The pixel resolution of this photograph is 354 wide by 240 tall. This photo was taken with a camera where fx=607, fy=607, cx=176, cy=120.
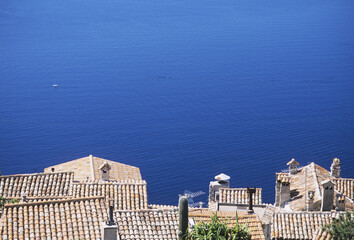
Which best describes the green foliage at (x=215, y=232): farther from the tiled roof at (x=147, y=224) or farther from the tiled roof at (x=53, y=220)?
the tiled roof at (x=53, y=220)

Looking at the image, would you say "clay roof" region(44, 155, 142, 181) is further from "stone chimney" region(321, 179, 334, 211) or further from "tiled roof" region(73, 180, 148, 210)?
"stone chimney" region(321, 179, 334, 211)

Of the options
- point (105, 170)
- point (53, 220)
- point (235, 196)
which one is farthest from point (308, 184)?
point (53, 220)

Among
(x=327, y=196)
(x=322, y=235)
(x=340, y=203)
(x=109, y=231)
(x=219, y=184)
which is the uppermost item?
(x=219, y=184)

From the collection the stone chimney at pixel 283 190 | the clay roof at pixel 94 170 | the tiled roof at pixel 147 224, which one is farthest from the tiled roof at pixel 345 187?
the tiled roof at pixel 147 224

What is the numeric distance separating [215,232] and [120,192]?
14092 millimetres

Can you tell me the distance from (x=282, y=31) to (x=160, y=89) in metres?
63.7

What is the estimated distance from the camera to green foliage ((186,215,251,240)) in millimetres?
20781

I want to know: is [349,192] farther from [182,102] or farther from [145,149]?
[182,102]

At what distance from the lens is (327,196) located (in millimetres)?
35594

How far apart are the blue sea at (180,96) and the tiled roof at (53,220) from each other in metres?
43.8

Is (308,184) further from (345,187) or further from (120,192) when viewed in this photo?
(120,192)

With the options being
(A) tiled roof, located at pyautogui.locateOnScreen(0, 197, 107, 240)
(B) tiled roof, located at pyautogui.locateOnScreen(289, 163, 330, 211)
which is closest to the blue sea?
(B) tiled roof, located at pyautogui.locateOnScreen(289, 163, 330, 211)

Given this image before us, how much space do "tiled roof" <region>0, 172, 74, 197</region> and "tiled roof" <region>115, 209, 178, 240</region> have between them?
1149 cm

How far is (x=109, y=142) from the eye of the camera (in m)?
85.9
